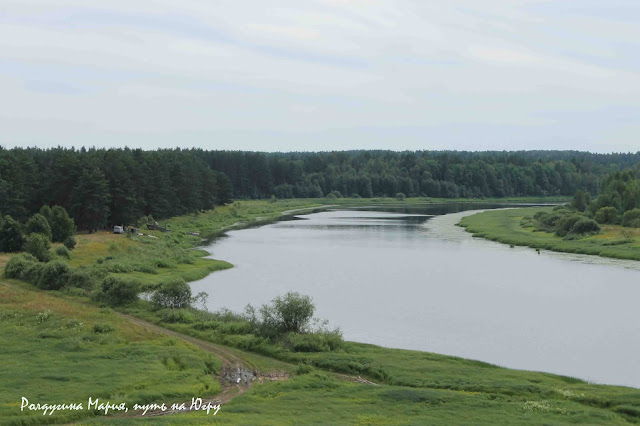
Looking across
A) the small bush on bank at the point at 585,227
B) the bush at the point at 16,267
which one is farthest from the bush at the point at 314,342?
the small bush on bank at the point at 585,227

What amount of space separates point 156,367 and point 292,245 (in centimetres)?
5999

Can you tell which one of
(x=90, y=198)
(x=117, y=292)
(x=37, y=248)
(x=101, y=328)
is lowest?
(x=101, y=328)

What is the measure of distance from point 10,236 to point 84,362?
148 ft

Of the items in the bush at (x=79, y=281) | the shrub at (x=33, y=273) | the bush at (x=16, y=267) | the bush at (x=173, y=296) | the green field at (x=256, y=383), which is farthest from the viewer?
the bush at (x=16, y=267)

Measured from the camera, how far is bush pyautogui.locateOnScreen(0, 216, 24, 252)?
238 feet

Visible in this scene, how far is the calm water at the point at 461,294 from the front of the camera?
137ft

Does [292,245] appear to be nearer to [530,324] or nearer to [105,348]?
[530,324]

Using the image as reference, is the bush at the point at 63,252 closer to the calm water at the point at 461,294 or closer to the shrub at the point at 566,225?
the calm water at the point at 461,294

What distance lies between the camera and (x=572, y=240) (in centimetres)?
9844

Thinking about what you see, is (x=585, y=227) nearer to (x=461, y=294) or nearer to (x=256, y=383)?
(x=461, y=294)

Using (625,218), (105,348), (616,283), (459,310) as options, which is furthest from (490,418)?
(625,218)

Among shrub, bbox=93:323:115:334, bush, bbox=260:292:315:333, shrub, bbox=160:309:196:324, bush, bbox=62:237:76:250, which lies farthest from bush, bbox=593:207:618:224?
shrub, bbox=93:323:115:334

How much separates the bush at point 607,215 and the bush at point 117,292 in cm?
8787

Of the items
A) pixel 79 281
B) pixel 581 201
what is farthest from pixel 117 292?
pixel 581 201
